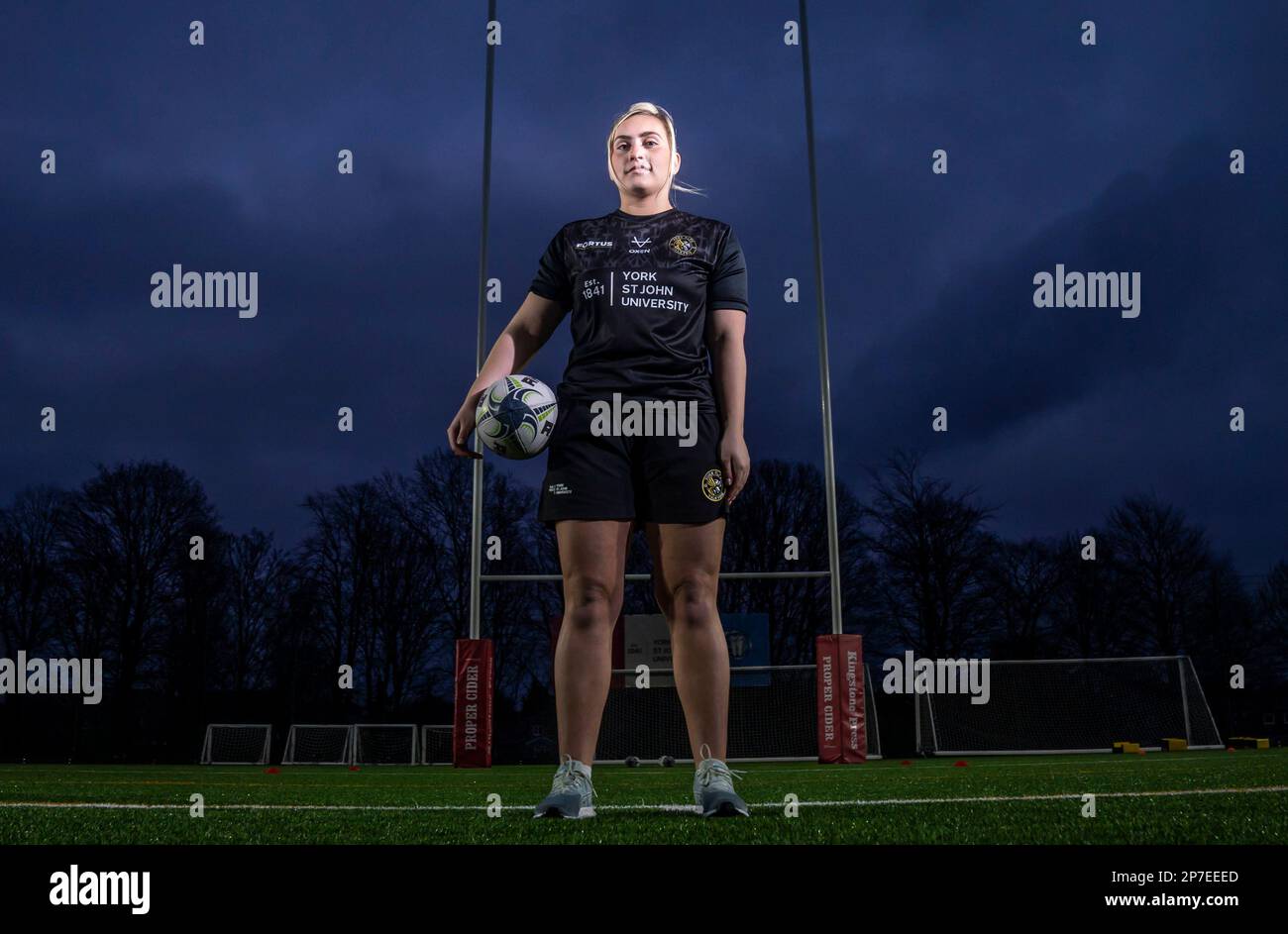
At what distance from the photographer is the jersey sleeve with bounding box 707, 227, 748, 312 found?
2795 mm

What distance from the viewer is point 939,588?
76.9 ft

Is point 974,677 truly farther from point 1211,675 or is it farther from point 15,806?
point 15,806

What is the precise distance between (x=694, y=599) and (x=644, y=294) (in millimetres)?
797

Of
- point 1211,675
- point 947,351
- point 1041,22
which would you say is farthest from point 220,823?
point 1041,22

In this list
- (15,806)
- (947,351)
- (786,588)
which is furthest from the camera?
(947,351)

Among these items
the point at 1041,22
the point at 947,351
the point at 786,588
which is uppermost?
the point at 1041,22

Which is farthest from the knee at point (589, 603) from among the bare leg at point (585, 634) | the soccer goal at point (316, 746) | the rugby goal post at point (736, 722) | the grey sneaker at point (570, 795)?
the soccer goal at point (316, 746)

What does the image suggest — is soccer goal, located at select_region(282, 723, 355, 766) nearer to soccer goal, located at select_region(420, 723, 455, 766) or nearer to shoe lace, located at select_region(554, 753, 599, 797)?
soccer goal, located at select_region(420, 723, 455, 766)

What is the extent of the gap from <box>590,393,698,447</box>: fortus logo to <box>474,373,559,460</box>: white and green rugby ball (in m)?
0.15

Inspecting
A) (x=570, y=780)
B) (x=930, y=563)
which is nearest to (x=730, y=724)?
(x=930, y=563)
